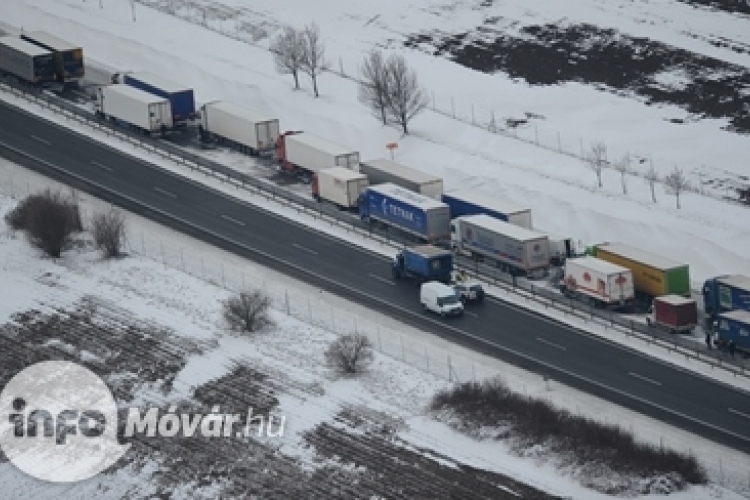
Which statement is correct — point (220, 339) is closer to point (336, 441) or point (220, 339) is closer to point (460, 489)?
point (336, 441)

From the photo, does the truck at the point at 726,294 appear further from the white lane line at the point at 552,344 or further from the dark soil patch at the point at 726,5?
the dark soil patch at the point at 726,5

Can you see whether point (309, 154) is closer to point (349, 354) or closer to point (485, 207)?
point (485, 207)

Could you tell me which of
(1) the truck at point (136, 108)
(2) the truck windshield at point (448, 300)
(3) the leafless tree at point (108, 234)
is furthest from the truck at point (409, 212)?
(1) the truck at point (136, 108)

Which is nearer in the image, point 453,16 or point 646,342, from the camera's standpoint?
point 646,342

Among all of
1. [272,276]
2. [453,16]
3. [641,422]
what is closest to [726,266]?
[641,422]

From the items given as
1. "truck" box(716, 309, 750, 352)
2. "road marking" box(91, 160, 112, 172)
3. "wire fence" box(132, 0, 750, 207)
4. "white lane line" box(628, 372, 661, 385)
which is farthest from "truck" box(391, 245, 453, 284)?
"road marking" box(91, 160, 112, 172)

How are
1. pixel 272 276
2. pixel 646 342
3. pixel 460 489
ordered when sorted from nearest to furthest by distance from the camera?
pixel 460 489
pixel 646 342
pixel 272 276

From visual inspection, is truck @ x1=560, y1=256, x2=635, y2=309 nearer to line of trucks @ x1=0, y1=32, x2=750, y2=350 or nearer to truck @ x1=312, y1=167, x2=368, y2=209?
line of trucks @ x1=0, y1=32, x2=750, y2=350

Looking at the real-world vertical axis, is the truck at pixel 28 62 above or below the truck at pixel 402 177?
above
